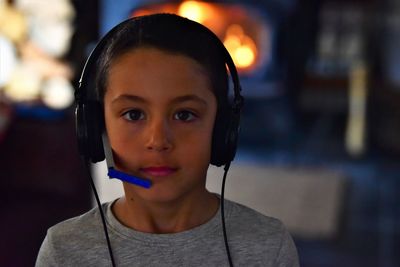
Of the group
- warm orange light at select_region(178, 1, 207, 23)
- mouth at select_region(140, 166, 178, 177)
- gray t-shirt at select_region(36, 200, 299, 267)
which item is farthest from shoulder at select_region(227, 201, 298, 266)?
warm orange light at select_region(178, 1, 207, 23)

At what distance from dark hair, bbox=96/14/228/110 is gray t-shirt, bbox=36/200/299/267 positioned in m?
0.15

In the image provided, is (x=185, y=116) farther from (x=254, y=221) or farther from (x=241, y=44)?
(x=241, y=44)

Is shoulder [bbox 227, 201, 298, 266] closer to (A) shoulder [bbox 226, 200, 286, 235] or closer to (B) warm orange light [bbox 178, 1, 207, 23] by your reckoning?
(A) shoulder [bbox 226, 200, 286, 235]

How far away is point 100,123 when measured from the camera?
795 mm

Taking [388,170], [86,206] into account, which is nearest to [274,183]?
[86,206]

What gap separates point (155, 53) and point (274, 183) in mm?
2646

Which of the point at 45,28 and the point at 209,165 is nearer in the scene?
the point at 209,165

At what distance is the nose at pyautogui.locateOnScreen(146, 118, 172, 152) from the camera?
28.3 inches

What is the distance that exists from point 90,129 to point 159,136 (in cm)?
11

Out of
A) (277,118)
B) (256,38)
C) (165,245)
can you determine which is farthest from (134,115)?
(277,118)

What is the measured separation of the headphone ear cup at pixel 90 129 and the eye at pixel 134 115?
0.19ft

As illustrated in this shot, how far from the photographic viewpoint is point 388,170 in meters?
5.21

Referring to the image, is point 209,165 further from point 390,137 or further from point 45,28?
point 390,137

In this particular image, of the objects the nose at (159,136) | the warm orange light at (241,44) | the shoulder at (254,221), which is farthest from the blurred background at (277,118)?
the nose at (159,136)
